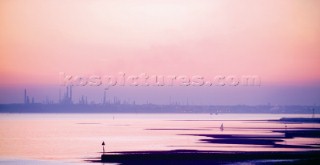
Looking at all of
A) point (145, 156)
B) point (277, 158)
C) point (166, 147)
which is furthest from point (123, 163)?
point (166, 147)

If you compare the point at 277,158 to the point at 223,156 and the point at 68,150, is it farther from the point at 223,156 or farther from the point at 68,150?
the point at 68,150

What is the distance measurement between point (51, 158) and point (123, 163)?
29.5 feet

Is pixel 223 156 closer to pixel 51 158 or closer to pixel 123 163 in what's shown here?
pixel 123 163

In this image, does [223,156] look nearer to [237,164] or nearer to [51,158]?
[237,164]

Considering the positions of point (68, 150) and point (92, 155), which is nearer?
point (92, 155)

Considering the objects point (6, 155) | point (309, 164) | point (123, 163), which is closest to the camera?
point (309, 164)

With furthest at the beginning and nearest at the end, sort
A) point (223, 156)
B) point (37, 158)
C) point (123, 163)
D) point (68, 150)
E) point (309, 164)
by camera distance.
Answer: point (68, 150) → point (37, 158) → point (223, 156) → point (123, 163) → point (309, 164)

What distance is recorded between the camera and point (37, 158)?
3669 centimetres

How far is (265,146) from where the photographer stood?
1599 inches

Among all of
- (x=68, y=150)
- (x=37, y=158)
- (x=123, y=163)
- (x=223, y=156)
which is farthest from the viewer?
(x=68, y=150)

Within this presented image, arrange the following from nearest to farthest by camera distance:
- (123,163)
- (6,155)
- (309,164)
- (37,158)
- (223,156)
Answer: (309,164) < (123,163) < (223,156) < (37,158) < (6,155)

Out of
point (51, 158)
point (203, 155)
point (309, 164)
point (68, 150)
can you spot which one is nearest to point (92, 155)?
point (51, 158)

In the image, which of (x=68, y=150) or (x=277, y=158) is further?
(x=68, y=150)

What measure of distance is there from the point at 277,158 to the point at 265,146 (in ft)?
33.4
